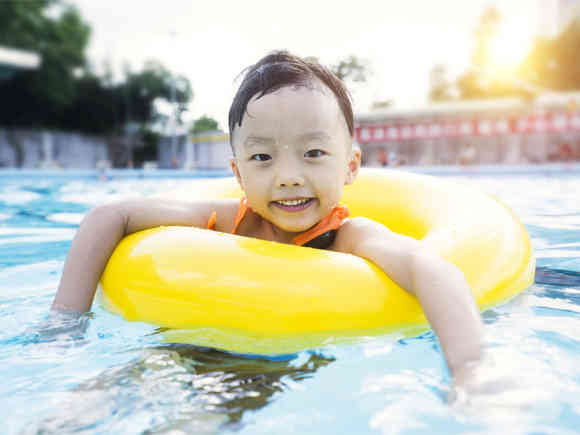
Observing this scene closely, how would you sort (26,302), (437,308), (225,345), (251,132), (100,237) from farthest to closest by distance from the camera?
1. (26,302)
2. (100,237)
3. (251,132)
4. (225,345)
5. (437,308)

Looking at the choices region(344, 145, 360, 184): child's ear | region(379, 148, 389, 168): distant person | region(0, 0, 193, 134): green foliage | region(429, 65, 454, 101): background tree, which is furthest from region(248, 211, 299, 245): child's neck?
region(429, 65, 454, 101): background tree

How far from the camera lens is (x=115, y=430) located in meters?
1.05

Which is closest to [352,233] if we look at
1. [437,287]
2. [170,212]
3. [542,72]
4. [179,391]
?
[437,287]

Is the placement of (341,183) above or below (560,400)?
above

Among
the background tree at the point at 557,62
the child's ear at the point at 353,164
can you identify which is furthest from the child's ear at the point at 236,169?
the background tree at the point at 557,62

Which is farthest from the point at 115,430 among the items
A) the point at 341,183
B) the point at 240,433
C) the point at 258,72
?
the point at 258,72

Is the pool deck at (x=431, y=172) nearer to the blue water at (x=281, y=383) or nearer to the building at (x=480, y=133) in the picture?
the building at (x=480, y=133)

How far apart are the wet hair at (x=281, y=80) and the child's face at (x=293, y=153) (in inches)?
1.0

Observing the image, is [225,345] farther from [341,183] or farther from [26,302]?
[26,302]

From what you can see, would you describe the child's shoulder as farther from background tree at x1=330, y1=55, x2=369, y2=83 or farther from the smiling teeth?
background tree at x1=330, y1=55, x2=369, y2=83

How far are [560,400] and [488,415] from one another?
197 mm

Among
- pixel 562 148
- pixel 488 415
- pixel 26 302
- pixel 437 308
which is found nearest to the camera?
pixel 488 415

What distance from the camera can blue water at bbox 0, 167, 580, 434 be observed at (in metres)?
1.06

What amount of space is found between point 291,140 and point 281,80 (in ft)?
0.64
